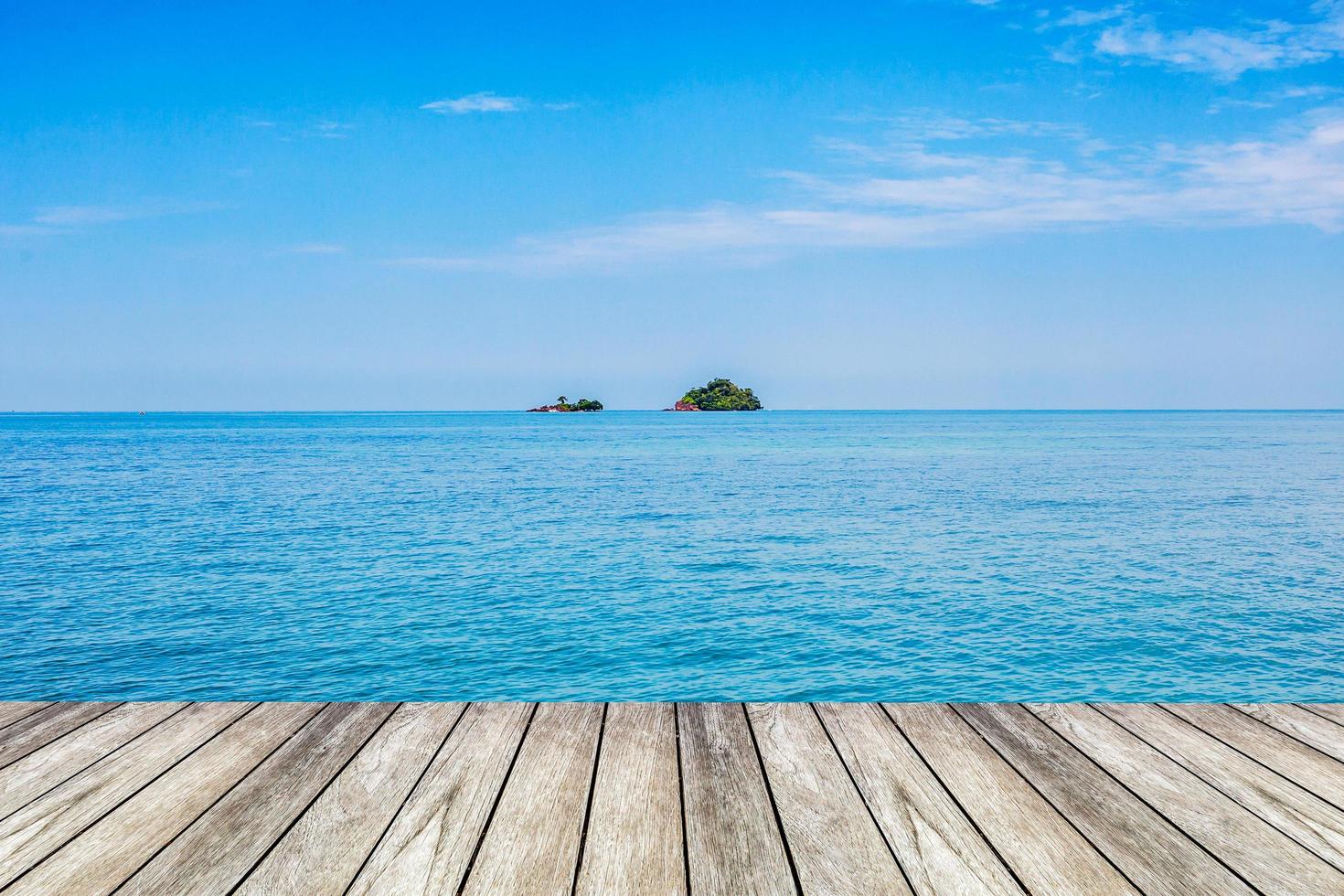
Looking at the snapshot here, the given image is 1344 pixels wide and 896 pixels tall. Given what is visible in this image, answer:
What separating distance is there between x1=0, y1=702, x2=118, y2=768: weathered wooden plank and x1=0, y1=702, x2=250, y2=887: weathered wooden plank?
0.32 meters

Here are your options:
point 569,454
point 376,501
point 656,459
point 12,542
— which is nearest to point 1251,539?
point 376,501

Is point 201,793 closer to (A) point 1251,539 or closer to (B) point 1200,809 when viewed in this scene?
(B) point 1200,809

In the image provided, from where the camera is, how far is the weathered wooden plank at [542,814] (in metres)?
2.22

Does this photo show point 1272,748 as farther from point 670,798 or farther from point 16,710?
point 16,710

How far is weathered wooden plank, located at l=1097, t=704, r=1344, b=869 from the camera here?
2.44 metres

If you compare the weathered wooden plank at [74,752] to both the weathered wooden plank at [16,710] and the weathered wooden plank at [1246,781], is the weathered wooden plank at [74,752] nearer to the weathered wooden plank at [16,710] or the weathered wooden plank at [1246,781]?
the weathered wooden plank at [16,710]

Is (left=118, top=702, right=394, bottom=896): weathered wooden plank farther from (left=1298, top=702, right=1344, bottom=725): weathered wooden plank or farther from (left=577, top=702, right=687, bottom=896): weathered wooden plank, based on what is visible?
(left=1298, top=702, right=1344, bottom=725): weathered wooden plank

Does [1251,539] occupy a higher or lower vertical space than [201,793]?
lower

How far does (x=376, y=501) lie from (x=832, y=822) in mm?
23500

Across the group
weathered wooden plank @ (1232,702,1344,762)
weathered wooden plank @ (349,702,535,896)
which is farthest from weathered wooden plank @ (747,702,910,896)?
weathered wooden plank @ (1232,702,1344,762)

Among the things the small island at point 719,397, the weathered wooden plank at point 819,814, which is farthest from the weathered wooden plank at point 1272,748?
the small island at point 719,397

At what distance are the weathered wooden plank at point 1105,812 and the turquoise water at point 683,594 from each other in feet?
17.9

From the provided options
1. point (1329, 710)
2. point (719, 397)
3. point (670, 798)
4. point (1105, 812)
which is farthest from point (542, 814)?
point (719, 397)

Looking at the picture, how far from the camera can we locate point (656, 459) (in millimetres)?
43219
